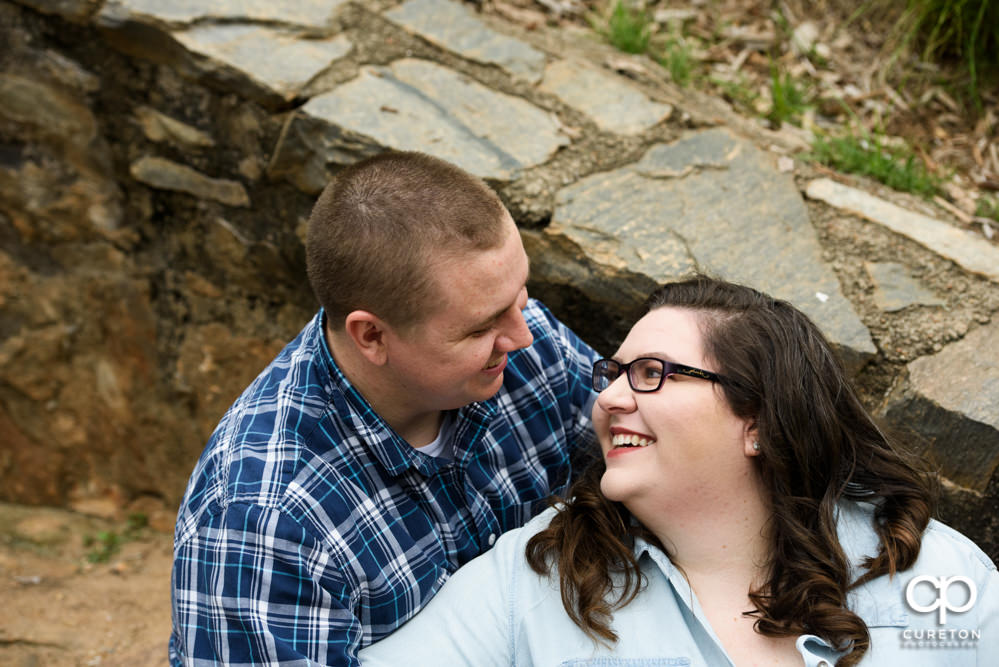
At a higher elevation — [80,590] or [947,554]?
[947,554]

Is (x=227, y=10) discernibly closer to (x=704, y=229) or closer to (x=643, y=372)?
(x=704, y=229)

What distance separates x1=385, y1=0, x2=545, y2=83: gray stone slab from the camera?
11.4ft

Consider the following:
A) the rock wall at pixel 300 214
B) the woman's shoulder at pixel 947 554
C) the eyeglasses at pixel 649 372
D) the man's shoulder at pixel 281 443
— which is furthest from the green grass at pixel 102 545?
the woman's shoulder at pixel 947 554

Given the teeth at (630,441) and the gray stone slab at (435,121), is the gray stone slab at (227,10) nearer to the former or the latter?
the gray stone slab at (435,121)

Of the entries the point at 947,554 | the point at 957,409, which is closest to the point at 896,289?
the point at 957,409

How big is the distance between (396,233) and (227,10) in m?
1.94

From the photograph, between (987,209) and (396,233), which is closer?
(396,233)

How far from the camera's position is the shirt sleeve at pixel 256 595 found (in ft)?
6.08

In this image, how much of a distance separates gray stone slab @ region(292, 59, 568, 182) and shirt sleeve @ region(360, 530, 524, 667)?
1.37 m

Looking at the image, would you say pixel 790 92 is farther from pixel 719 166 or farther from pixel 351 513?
pixel 351 513

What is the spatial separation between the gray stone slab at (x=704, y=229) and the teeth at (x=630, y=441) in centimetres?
78

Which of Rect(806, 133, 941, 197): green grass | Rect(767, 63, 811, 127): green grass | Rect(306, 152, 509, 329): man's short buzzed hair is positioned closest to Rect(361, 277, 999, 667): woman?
Rect(306, 152, 509, 329): man's short buzzed hair

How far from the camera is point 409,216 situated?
198 cm

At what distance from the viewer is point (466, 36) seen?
3590 mm
